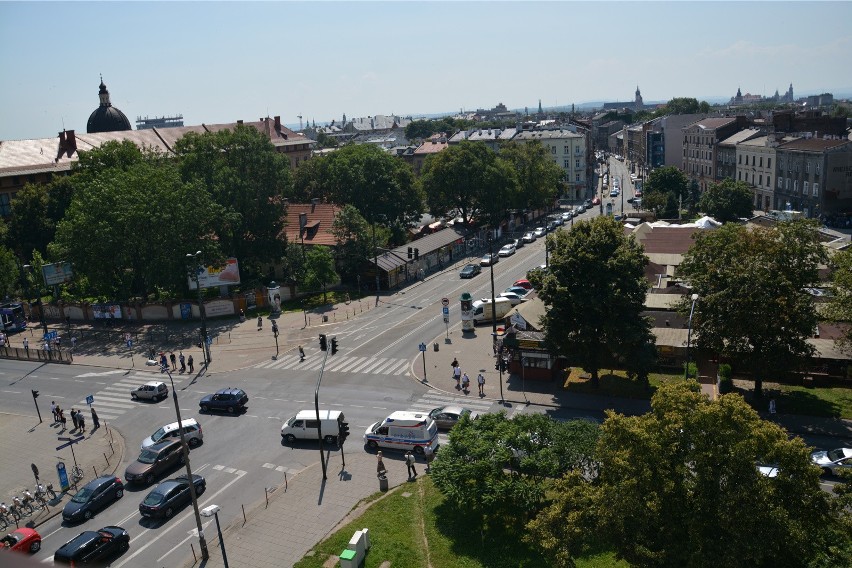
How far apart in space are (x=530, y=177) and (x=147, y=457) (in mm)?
77021

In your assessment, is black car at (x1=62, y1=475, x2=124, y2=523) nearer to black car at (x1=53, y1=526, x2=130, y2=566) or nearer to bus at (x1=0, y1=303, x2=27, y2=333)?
black car at (x1=53, y1=526, x2=130, y2=566)

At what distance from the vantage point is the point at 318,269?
61469 millimetres

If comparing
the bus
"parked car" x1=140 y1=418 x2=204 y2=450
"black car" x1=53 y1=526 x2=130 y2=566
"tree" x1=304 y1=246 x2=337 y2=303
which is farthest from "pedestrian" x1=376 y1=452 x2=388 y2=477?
the bus

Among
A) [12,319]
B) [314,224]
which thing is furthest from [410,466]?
[12,319]

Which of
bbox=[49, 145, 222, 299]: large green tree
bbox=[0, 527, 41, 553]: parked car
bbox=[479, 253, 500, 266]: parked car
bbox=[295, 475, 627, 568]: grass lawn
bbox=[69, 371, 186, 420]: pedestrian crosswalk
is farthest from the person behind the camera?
bbox=[479, 253, 500, 266]: parked car

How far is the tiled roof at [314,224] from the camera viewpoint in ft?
238

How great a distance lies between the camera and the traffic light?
33.1 meters

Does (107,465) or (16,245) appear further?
Answer: (16,245)

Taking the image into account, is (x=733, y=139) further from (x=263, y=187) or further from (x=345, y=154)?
(x=263, y=187)

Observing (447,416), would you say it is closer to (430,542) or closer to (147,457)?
(430,542)

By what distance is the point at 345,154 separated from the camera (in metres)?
88.4

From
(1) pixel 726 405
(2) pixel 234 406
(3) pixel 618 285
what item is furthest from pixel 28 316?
(1) pixel 726 405

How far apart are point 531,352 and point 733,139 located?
270 feet

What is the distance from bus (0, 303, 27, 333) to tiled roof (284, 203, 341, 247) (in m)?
26.6
